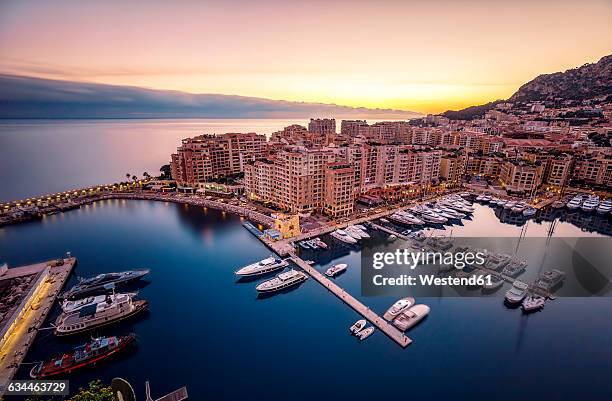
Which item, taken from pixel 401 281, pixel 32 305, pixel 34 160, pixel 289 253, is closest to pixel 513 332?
pixel 401 281

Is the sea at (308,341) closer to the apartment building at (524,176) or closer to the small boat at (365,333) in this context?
the small boat at (365,333)

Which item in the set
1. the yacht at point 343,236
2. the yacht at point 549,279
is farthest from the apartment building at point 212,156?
the yacht at point 549,279

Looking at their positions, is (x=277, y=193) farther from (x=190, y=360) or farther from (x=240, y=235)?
(x=190, y=360)

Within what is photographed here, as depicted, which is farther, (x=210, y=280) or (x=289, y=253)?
(x=289, y=253)

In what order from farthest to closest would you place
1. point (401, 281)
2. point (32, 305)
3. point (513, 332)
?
point (401, 281)
point (32, 305)
point (513, 332)

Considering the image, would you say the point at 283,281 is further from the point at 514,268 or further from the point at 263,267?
the point at 514,268

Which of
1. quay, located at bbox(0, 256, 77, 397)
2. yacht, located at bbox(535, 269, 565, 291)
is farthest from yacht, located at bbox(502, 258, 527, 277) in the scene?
quay, located at bbox(0, 256, 77, 397)

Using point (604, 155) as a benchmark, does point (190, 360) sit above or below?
below

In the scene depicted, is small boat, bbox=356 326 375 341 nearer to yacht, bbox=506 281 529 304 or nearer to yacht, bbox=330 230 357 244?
yacht, bbox=506 281 529 304
